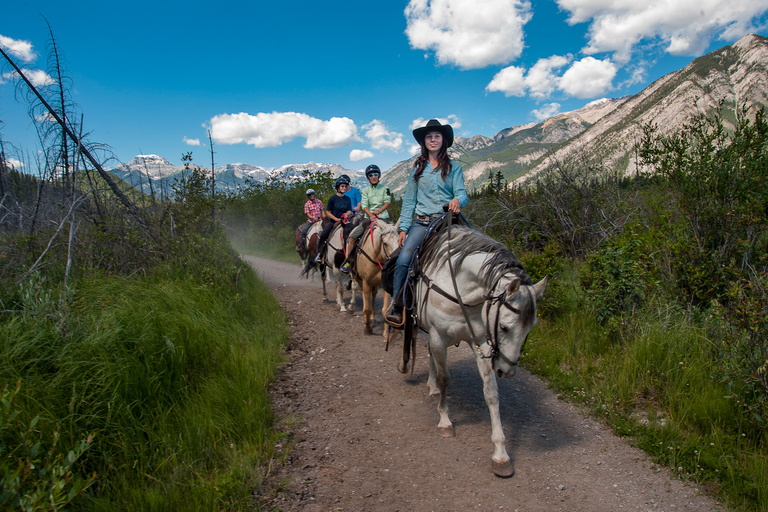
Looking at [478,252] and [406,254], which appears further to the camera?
[406,254]

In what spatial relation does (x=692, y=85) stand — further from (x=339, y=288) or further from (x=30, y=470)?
(x=30, y=470)

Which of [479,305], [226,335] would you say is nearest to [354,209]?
[226,335]

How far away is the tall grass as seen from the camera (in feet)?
9.41

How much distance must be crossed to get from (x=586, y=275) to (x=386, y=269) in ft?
10.0

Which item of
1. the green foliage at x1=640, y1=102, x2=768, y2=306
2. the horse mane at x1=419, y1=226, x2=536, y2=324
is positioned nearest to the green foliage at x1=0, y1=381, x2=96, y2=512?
the horse mane at x1=419, y1=226, x2=536, y2=324

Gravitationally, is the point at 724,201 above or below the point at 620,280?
above

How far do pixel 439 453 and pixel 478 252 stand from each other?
6.22ft

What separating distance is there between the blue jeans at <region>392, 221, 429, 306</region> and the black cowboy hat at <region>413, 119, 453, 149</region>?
3.48 ft

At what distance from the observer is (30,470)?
2227mm

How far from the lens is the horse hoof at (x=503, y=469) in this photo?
3.08m

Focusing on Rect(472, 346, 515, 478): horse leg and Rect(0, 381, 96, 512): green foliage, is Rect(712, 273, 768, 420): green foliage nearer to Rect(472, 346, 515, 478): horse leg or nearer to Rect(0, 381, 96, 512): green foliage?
Rect(472, 346, 515, 478): horse leg

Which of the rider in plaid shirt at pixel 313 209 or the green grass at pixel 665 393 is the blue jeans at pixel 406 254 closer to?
the green grass at pixel 665 393

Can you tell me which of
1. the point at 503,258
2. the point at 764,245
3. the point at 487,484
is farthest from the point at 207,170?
the point at 764,245

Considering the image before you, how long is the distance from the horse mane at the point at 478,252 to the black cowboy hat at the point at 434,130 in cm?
122
